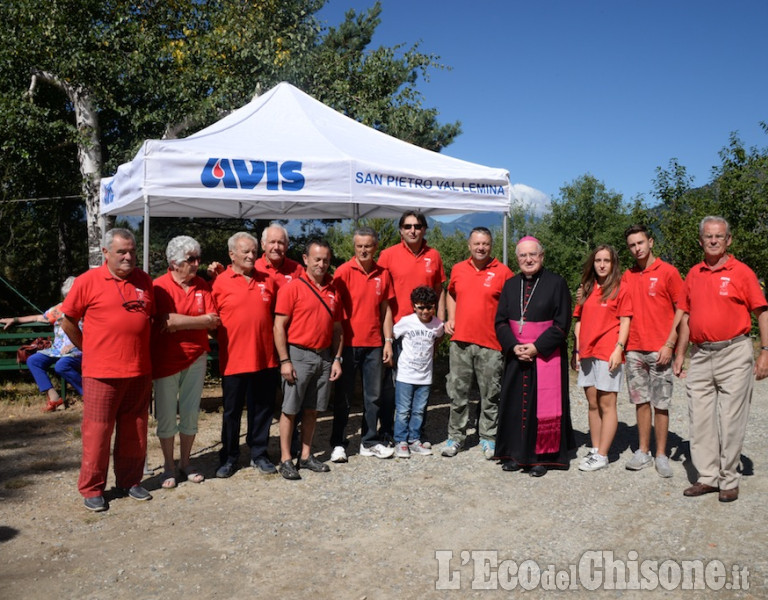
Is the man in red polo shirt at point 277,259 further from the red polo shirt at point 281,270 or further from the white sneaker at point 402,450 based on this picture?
the white sneaker at point 402,450

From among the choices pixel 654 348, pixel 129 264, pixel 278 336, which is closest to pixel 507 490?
pixel 654 348

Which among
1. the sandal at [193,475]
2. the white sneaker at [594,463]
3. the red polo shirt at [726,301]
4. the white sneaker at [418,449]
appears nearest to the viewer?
the red polo shirt at [726,301]

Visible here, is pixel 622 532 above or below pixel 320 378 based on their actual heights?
below

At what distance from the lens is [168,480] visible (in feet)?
15.3

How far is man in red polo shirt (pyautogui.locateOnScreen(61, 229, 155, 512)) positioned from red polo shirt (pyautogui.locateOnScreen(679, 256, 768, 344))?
3.62 metres

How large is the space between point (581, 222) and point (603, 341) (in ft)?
181

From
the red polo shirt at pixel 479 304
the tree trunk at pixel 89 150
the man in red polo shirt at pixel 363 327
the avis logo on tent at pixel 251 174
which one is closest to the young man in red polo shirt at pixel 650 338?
the red polo shirt at pixel 479 304

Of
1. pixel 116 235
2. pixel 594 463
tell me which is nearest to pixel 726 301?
pixel 594 463

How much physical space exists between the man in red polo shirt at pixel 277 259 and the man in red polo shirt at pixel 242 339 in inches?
14.1

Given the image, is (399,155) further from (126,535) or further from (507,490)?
(126,535)

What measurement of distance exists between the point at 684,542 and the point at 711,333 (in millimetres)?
1396

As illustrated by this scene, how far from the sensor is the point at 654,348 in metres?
4.99

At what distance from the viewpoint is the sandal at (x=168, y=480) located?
464 centimetres

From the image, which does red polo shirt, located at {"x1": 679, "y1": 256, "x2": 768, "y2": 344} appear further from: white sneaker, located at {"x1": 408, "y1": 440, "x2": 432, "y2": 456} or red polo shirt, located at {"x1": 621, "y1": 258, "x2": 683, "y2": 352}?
white sneaker, located at {"x1": 408, "y1": 440, "x2": 432, "y2": 456}
